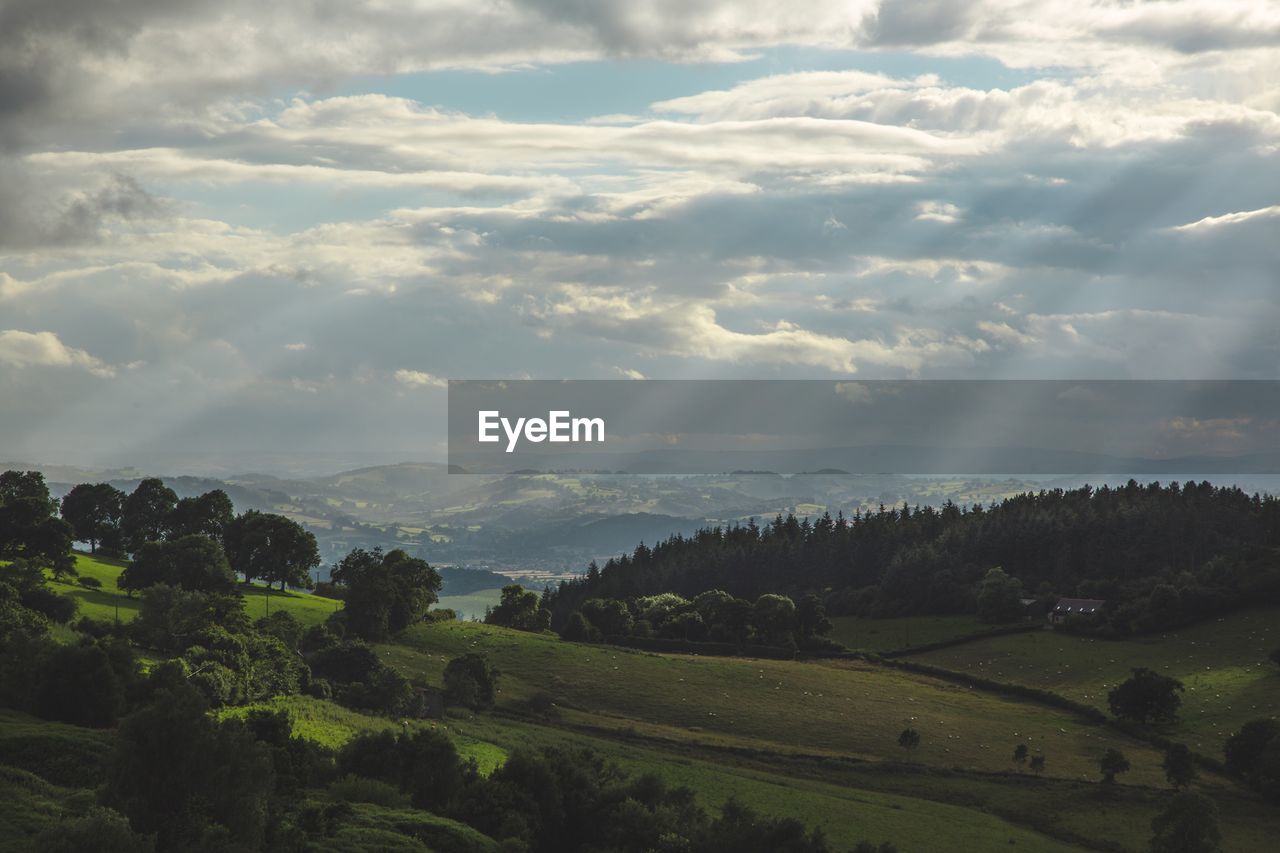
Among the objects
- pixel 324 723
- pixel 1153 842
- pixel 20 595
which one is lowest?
pixel 1153 842

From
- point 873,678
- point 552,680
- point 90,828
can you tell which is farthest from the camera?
point 873,678

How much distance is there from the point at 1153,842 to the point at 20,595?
91350 millimetres

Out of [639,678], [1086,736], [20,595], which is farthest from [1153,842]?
[20,595]

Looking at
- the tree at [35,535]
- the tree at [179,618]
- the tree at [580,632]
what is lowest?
the tree at [580,632]

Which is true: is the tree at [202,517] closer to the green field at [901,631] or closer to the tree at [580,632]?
the tree at [580,632]

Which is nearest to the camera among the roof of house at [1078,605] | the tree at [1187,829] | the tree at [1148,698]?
the tree at [1187,829]

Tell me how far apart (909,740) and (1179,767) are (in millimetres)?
21255

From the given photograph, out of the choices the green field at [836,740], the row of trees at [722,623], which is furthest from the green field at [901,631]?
the green field at [836,740]

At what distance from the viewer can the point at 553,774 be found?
70375 millimetres

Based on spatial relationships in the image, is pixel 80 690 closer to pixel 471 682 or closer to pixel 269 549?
pixel 471 682

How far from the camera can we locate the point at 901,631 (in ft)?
544

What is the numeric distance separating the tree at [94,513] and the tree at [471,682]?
8071 centimetres

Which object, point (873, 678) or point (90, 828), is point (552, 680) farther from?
point (90, 828)

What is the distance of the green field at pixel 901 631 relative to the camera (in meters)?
158
